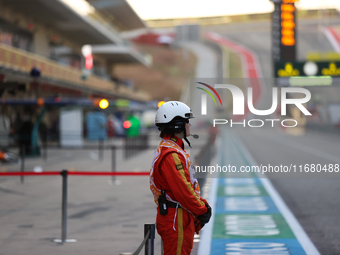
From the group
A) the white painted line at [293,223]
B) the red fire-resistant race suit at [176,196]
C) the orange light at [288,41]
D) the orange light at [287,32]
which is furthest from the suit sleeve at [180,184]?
the orange light at [287,32]

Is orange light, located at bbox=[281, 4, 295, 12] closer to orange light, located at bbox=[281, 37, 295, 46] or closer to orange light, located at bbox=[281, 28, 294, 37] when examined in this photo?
orange light, located at bbox=[281, 28, 294, 37]

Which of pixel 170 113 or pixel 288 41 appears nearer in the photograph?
pixel 170 113

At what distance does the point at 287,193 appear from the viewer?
1242cm

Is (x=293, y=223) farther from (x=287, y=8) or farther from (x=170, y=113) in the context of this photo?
(x=287, y=8)

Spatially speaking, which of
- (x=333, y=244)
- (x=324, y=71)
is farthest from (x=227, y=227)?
(x=324, y=71)

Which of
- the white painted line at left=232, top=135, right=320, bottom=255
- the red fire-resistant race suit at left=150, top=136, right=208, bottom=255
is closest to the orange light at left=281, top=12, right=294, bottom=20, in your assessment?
the white painted line at left=232, top=135, right=320, bottom=255

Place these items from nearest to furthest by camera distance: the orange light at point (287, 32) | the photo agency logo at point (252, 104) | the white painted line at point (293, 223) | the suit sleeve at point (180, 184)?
the suit sleeve at point (180, 184) < the photo agency logo at point (252, 104) < the white painted line at point (293, 223) < the orange light at point (287, 32)

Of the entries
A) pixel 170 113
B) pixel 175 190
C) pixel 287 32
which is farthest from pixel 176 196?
pixel 287 32

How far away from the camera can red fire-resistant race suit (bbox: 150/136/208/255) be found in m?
3.90

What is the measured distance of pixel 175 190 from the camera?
389 centimetres

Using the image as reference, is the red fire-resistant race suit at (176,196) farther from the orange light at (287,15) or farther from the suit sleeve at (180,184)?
the orange light at (287,15)

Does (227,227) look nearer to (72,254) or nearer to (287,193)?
(72,254)

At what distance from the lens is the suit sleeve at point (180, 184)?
3.89 metres

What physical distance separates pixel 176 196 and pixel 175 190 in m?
0.04
